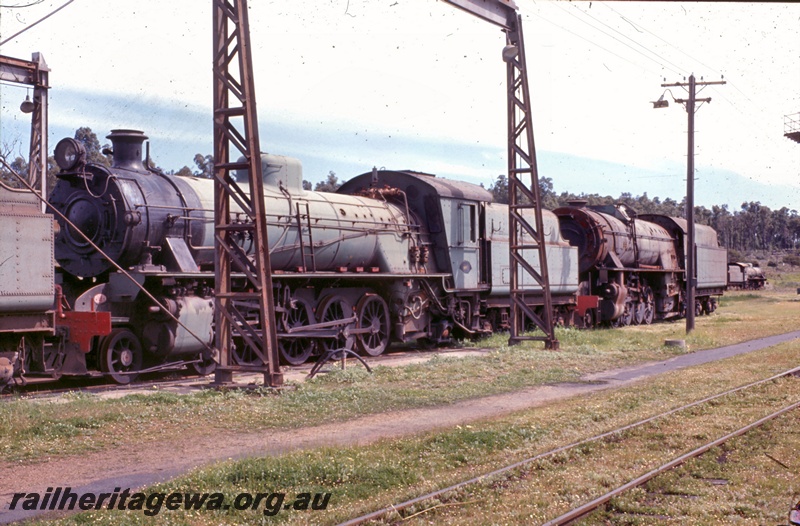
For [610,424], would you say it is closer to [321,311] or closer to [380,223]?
[321,311]

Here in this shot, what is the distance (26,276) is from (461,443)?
6703 millimetres

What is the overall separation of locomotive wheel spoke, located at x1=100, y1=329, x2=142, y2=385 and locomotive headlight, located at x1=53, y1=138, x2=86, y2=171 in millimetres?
3107

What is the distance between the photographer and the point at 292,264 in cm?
1705

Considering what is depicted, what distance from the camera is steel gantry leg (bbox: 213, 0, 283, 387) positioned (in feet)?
41.4

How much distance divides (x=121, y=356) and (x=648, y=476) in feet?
30.3

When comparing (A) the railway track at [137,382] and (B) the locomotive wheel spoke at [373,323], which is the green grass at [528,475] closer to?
(A) the railway track at [137,382]

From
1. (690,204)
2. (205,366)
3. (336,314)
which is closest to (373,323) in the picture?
(336,314)

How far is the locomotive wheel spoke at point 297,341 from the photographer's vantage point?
1700 cm

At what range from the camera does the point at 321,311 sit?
1753 cm

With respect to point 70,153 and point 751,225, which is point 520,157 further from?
point 751,225

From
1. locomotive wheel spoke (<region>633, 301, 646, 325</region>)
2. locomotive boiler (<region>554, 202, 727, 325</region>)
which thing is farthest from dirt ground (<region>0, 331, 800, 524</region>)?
locomotive wheel spoke (<region>633, 301, 646, 325</region>)

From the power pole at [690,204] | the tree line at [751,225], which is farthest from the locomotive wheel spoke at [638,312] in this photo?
the tree line at [751,225]

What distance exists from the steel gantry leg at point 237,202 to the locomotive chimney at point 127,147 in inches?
106

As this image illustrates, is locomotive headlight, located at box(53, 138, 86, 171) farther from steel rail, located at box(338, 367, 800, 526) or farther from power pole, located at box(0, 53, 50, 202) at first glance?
steel rail, located at box(338, 367, 800, 526)
